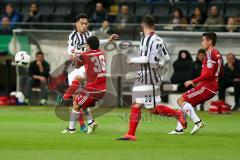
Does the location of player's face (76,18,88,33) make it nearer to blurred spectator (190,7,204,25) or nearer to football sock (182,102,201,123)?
football sock (182,102,201,123)

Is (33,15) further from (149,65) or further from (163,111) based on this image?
(149,65)

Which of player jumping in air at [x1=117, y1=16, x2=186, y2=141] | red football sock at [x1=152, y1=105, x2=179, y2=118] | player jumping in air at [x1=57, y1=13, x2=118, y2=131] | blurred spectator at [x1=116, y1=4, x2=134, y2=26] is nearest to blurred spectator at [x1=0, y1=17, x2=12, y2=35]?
blurred spectator at [x1=116, y1=4, x2=134, y2=26]

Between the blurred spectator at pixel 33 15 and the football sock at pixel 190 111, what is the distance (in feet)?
36.3

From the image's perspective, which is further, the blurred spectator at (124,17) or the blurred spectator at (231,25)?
the blurred spectator at (124,17)

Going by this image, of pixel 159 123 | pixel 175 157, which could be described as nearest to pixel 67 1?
pixel 159 123

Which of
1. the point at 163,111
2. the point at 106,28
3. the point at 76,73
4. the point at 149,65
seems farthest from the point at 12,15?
the point at 149,65

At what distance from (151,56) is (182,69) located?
8.86 m

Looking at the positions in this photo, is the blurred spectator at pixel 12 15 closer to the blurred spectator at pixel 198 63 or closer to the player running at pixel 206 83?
the blurred spectator at pixel 198 63

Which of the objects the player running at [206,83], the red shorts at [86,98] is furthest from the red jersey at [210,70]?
the red shorts at [86,98]

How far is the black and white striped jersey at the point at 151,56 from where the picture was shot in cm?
1319

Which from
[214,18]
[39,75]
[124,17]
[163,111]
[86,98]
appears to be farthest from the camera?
[124,17]

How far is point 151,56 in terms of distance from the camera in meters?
13.3

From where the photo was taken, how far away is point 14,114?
19438mm

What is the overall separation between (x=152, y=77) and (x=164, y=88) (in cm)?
858
